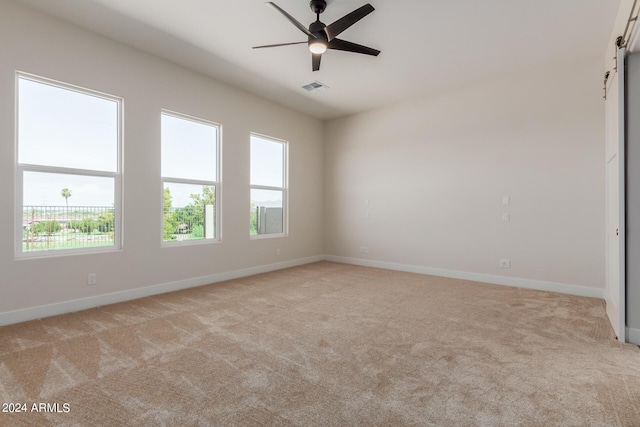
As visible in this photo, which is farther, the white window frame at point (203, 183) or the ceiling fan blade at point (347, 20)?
the white window frame at point (203, 183)

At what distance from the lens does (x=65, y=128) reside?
3.36 metres

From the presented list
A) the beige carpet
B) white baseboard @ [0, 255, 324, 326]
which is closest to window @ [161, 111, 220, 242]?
white baseboard @ [0, 255, 324, 326]

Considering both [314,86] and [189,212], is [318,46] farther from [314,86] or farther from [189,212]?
[189,212]

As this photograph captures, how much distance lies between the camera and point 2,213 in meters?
2.89

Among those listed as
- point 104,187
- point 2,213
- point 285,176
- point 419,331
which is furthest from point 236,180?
point 419,331

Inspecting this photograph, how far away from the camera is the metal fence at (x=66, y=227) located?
10.3ft

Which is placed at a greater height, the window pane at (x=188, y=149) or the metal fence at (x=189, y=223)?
the window pane at (x=188, y=149)

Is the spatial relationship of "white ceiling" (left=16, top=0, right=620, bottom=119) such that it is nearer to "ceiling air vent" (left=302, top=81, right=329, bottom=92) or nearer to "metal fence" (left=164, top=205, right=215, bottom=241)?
"ceiling air vent" (left=302, top=81, right=329, bottom=92)

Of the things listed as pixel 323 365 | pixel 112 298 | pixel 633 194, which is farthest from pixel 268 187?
pixel 633 194

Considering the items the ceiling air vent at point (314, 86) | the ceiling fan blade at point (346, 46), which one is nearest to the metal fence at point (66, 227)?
the ceiling fan blade at point (346, 46)

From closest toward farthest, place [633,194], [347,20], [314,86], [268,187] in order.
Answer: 1. [633,194]
2. [347,20]
3. [314,86]
4. [268,187]

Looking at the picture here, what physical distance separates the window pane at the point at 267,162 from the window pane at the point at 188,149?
2.49 ft

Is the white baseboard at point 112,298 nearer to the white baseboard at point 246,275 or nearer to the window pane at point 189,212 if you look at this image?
the white baseboard at point 246,275

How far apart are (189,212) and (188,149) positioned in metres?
0.91
